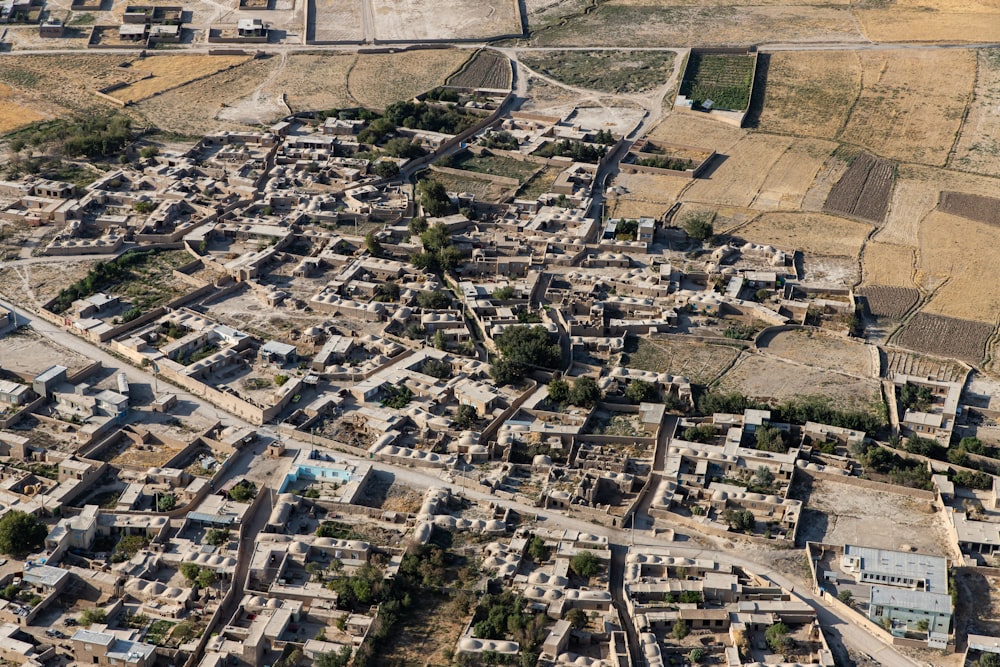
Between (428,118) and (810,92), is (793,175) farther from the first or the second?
(428,118)

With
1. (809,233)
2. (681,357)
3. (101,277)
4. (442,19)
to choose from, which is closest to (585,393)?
(681,357)

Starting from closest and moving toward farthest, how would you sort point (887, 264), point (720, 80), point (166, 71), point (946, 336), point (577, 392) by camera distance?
point (577, 392)
point (946, 336)
point (887, 264)
point (720, 80)
point (166, 71)

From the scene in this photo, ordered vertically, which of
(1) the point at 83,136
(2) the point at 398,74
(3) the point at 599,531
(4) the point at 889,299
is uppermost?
(2) the point at 398,74

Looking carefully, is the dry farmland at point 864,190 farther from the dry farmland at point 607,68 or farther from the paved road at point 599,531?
the paved road at point 599,531

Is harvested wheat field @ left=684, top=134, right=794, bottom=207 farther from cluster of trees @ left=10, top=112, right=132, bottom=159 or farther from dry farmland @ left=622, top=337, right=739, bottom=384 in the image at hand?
cluster of trees @ left=10, top=112, right=132, bottom=159

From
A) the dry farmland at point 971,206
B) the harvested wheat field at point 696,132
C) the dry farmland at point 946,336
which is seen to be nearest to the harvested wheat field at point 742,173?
the harvested wheat field at point 696,132

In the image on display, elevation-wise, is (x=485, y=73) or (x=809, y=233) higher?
(x=485, y=73)

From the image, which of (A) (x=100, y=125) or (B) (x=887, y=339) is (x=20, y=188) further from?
(B) (x=887, y=339)
